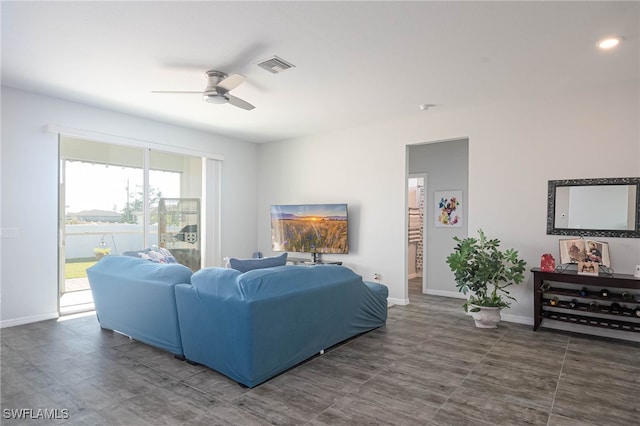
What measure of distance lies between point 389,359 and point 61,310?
4251mm

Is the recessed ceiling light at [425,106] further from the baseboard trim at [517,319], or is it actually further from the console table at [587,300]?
the baseboard trim at [517,319]

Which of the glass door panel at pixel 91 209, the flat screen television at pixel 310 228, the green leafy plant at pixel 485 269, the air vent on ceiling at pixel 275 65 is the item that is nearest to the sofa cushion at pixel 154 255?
the glass door panel at pixel 91 209

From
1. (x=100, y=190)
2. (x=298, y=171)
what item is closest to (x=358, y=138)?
(x=298, y=171)

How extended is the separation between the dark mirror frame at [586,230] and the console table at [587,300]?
0.46m

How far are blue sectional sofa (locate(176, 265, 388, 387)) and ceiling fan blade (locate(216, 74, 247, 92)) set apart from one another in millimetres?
1764

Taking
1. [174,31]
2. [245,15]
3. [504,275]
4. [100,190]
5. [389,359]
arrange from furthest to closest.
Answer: [100,190]
[504,275]
[389,359]
[174,31]
[245,15]

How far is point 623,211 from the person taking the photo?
12.9 feet

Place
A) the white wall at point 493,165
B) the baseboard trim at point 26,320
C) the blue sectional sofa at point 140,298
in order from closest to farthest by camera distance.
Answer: the blue sectional sofa at point 140,298
the white wall at point 493,165
the baseboard trim at point 26,320

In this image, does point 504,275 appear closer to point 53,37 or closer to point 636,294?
point 636,294

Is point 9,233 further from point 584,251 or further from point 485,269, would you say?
point 584,251

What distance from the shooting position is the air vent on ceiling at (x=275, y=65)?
11.2 feet

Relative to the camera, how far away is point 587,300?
4070 millimetres

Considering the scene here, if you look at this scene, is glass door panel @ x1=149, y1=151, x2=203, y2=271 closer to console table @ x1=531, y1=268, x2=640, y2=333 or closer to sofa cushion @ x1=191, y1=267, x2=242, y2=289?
sofa cushion @ x1=191, y1=267, x2=242, y2=289

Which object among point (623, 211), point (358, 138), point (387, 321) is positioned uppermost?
point (358, 138)
